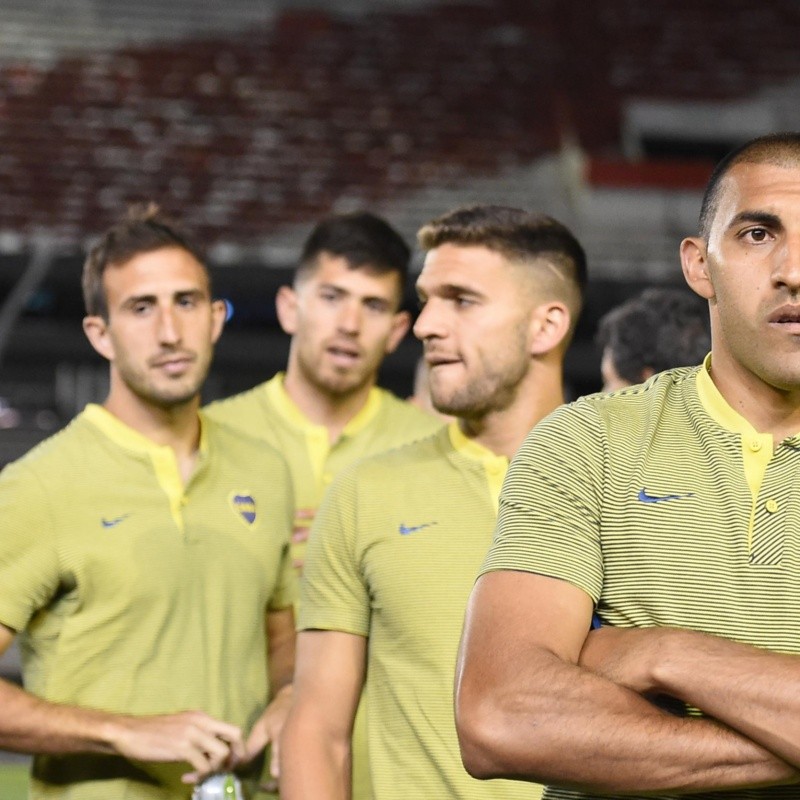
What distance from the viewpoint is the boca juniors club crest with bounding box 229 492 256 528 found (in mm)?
3490

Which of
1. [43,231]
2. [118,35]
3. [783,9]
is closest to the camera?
[43,231]

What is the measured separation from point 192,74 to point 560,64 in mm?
3549

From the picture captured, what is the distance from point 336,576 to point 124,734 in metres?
0.60

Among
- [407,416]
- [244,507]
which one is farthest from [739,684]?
[407,416]

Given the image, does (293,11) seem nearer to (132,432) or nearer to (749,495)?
(132,432)

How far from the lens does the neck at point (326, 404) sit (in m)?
4.31

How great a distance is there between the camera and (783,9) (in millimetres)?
14742

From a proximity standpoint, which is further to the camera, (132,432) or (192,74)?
(192,74)

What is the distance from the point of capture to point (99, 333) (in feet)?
12.0

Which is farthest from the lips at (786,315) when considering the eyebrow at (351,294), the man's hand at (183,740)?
the eyebrow at (351,294)

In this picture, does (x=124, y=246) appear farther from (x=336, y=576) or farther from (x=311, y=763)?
(x=311, y=763)

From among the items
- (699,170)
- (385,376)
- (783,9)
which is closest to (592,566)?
(385,376)

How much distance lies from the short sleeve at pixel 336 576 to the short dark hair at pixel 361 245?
5.32ft

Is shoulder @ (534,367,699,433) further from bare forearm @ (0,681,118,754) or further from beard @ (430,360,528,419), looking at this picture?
bare forearm @ (0,681,118,754)
